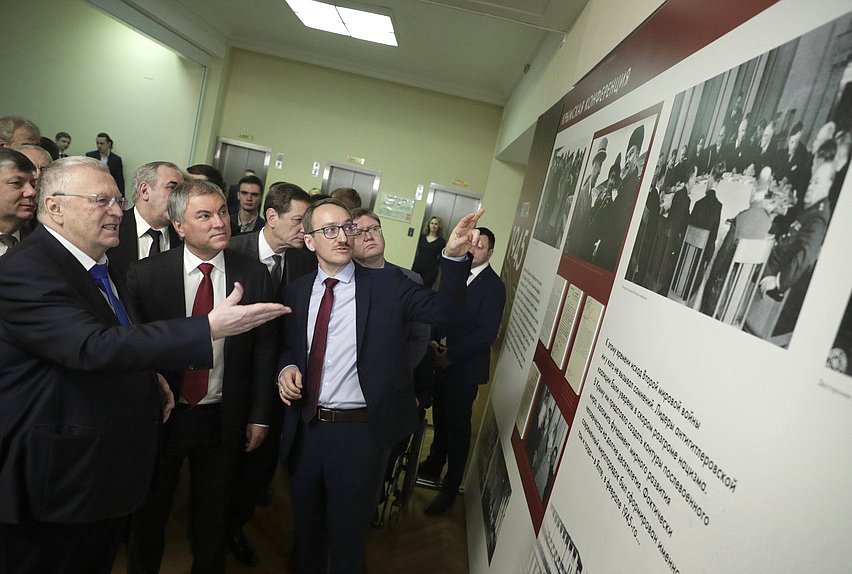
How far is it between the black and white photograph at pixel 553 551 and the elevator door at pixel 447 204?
8584mm

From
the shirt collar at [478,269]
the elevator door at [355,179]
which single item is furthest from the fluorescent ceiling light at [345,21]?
the shirt collar at [478,269]

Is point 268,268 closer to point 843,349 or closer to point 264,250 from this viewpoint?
point 264,250

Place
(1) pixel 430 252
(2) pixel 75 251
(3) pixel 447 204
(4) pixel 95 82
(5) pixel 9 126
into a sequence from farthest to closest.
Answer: (3) pixel 447 204 < (1) pixel 430 252 < (4) pixel 95 82 < (5) pixel 9 126 < (2) pixel 75 251

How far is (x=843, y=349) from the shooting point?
0.76 metres

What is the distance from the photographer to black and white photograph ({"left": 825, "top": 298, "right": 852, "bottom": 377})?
75 centimetres

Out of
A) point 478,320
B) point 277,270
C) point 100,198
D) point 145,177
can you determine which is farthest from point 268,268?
point 478,320

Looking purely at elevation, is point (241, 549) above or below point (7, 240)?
below

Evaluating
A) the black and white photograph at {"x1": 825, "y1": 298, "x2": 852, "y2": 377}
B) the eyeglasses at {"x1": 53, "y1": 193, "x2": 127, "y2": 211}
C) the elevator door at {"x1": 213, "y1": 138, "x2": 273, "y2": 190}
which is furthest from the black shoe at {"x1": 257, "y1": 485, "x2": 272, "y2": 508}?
the elevator door at {"x1": 213, "y1": 138, "x2": 273, "y2": 190}

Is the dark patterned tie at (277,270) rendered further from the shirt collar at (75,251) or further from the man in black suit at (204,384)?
the shirt collar at (75,251)

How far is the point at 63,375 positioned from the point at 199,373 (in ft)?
2.30

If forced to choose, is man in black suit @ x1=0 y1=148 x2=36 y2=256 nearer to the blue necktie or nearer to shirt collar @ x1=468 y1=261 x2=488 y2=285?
the blue necktie

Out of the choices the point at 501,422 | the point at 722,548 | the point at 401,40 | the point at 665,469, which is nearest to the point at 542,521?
the point at 665,469

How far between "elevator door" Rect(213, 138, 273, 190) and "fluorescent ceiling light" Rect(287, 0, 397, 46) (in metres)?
2.93

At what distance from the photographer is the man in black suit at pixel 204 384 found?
2.25m
